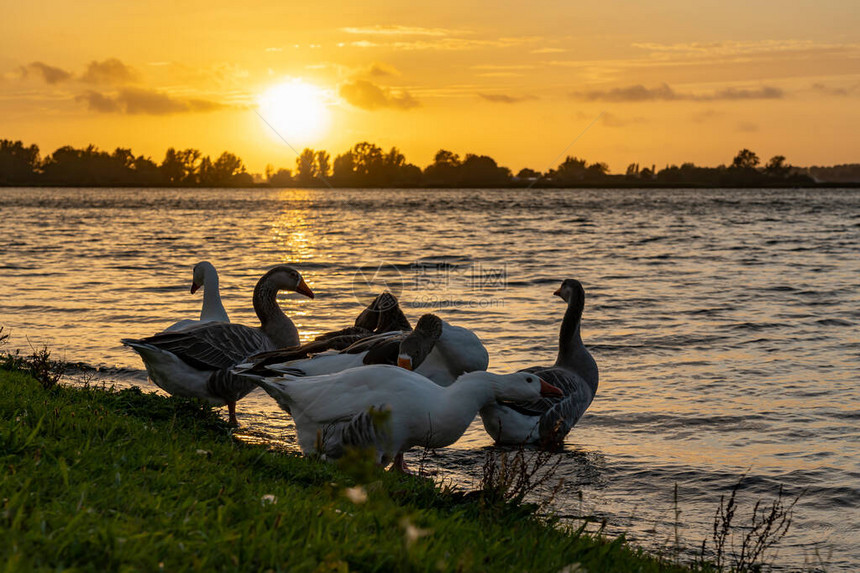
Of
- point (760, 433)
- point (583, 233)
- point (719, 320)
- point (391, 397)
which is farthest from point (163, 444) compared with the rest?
point (583, 233)

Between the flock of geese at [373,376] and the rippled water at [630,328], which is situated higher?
the flock of geese at [373,376]

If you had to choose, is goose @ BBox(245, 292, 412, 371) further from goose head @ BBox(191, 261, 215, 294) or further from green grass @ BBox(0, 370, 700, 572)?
goose head @ BBox(191, 261, 215, 294)

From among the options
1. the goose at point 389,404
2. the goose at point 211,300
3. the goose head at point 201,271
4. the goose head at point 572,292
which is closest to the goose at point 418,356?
the goose at point 389,404

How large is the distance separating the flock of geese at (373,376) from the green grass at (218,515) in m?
0.56

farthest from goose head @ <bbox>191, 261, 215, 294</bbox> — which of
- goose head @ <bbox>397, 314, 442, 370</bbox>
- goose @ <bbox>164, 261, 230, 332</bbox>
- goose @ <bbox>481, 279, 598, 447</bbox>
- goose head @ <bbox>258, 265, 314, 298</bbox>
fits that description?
goose @ <bbox>481, 279, 598, 447</bbox>

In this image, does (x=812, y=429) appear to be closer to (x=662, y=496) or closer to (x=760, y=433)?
(x=760, y=433)

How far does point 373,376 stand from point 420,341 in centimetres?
252

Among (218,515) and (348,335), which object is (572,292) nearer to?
(348,335)

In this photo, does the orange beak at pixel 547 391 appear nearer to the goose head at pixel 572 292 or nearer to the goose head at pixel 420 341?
the goose head at pixel 420 341

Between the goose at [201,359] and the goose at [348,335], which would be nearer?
the goose at [348,335]

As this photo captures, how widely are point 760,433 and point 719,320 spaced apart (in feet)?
34.0

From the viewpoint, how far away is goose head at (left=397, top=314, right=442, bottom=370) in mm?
9641

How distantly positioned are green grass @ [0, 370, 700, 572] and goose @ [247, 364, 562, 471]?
421 millimetres

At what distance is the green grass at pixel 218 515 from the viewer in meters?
3.88
